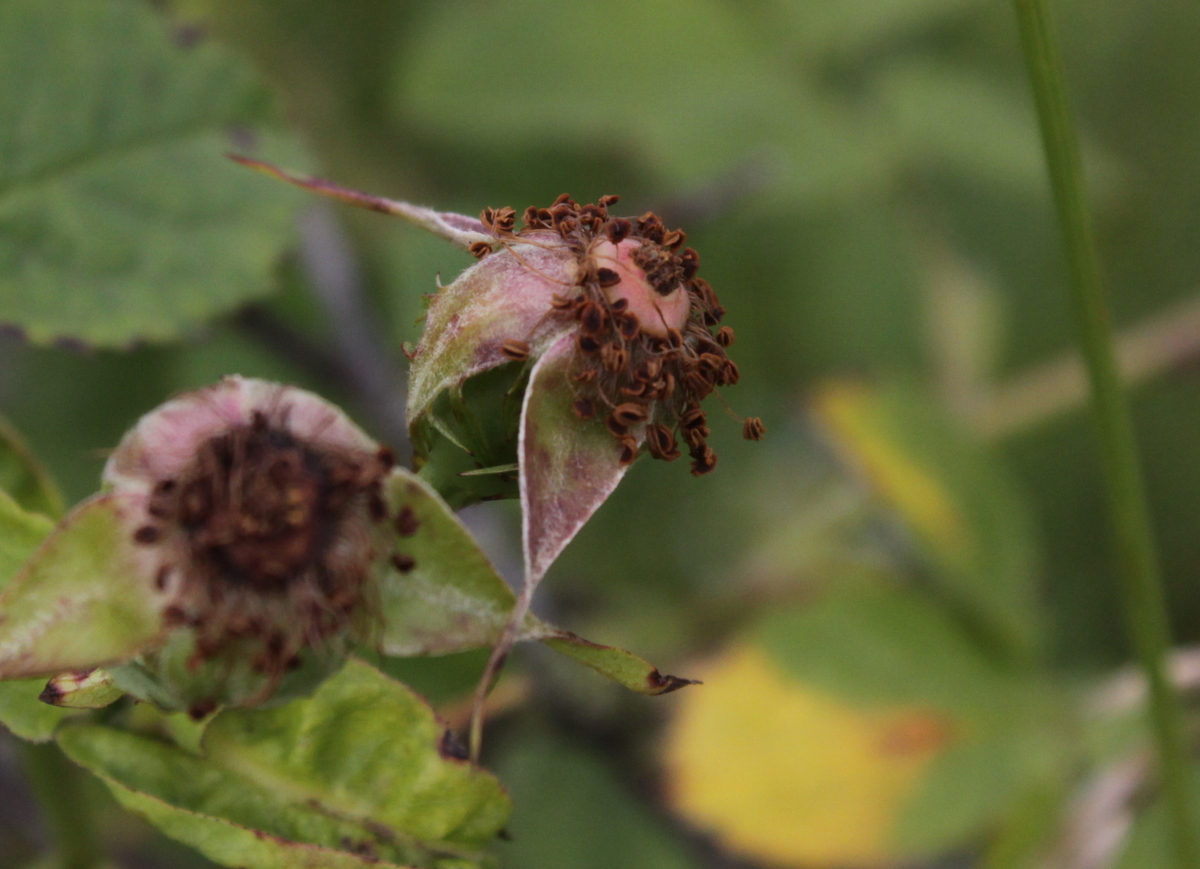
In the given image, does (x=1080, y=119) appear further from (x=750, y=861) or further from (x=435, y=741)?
(x=435, y=741)

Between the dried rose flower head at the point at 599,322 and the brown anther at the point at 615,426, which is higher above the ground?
the dried rose flower head at the point at 599,322

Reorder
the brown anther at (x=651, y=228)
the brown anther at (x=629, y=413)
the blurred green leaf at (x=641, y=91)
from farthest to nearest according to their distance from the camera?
the blurred green leaf at (x=641, y=91), the brown anther at (x=651, y=228), the brown anther at (x=629, y=413)

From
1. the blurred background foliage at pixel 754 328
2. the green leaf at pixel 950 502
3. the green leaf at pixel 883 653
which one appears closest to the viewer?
the blurred background foliage at pixel 754 328

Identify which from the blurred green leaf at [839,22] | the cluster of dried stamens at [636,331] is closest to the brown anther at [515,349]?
the cluster of dried stamens at [636,331]

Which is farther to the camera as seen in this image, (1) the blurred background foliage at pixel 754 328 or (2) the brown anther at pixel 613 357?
(1) the blurred background foliage at pixel 754 328

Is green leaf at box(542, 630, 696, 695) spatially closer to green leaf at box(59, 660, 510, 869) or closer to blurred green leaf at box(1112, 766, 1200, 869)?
green leaf at box(59, 660, 510, 869)

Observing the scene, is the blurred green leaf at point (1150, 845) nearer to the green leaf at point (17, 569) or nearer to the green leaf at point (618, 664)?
the green leaf at point (618, 664)
